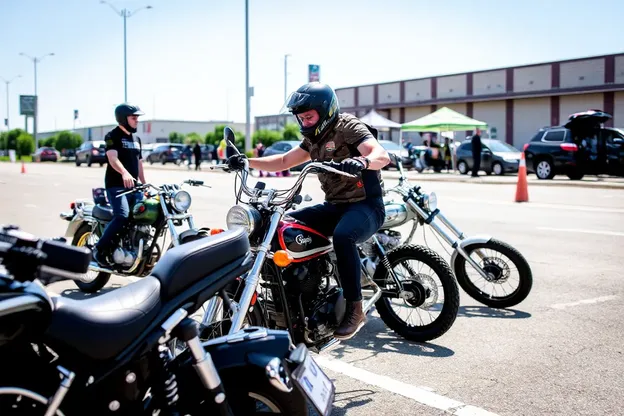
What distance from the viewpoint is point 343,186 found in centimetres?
482

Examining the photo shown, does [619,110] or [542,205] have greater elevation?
[619,110]

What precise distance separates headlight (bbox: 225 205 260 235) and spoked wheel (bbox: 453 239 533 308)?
2727mm

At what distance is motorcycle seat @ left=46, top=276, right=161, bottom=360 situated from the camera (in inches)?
95.0

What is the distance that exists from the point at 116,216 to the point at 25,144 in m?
90.7

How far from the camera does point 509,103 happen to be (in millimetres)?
50781

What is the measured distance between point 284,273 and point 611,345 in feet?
8.89

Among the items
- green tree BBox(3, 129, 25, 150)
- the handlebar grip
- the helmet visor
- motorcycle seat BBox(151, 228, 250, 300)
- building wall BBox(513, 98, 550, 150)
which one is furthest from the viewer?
green tree BBox(3, 129, 25, 150)

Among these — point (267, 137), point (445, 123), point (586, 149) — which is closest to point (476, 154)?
point (586, 149)

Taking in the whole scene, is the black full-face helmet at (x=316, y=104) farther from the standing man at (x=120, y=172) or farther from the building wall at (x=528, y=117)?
the building wall at (x=528, y=117)

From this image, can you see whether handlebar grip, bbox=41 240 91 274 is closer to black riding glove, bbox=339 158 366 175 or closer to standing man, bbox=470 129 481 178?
black riding glove, bbox=339 158 366 175

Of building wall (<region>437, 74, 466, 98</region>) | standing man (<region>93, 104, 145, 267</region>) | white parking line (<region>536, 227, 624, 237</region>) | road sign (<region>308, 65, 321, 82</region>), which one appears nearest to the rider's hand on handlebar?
standing man (<region>93, 104, 145, 267</region>)

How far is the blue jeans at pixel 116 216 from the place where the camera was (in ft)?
23.3

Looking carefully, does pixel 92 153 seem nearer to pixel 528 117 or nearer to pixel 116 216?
pixel 528 117

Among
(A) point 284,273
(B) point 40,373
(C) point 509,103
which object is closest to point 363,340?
(A) point 284,273
